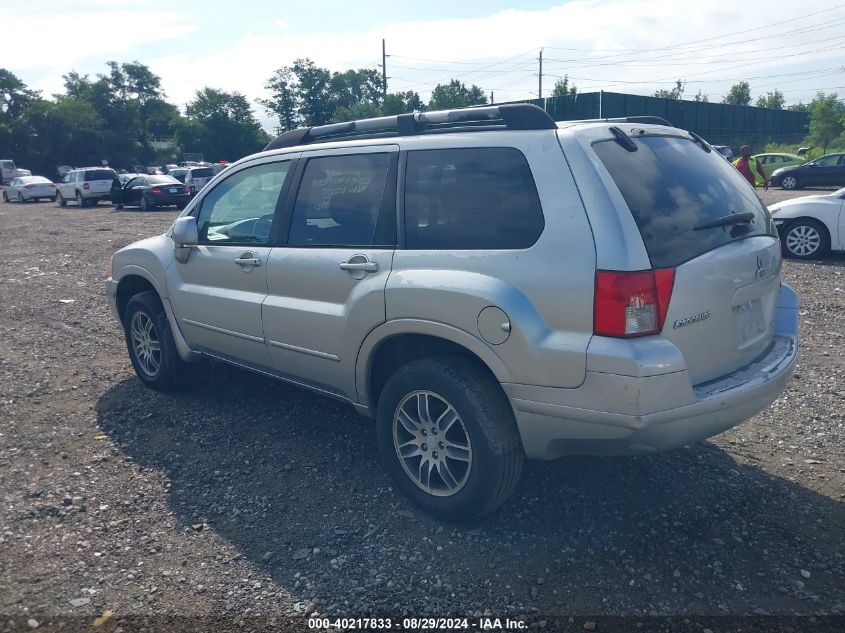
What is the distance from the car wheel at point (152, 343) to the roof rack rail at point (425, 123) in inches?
64.3

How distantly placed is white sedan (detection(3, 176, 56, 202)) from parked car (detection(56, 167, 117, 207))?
199 inches

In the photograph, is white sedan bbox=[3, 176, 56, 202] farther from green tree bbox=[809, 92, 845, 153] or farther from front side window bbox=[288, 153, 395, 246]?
green tree bbox=[809, 92, 845, 153]

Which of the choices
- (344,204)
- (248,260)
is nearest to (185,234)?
(248,260)

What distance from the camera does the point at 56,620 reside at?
10.1 feet

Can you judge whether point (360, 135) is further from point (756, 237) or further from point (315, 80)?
point (315, 80)

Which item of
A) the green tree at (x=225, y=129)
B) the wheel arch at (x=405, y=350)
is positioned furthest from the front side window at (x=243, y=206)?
the green tree at (x=225, y=129)

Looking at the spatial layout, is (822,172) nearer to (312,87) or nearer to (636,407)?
(636,407)

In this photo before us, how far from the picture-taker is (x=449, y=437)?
362 cm

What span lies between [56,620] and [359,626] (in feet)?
4.34

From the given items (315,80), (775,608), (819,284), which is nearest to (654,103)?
(819,284)

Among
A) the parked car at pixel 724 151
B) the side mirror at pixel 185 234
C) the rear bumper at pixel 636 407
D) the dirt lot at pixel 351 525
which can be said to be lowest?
the dirt lot at pixel 351 525

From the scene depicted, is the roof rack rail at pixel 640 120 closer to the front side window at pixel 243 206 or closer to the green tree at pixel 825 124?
the front side window at pixel 243 206

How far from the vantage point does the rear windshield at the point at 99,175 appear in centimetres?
3186

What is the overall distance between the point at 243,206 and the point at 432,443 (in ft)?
7.90
